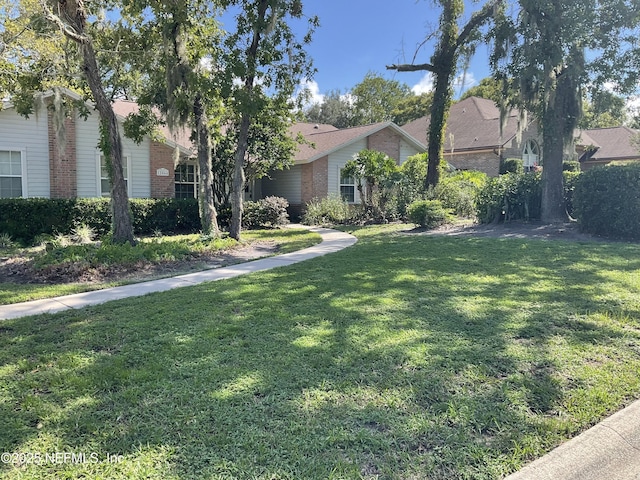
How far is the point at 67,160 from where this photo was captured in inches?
544

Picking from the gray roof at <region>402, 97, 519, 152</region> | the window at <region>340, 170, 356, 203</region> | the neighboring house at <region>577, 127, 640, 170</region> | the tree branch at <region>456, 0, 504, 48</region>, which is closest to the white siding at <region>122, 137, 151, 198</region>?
the window at <region>340, 170, 356, 203</region>

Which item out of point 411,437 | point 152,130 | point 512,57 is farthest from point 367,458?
point 512,57

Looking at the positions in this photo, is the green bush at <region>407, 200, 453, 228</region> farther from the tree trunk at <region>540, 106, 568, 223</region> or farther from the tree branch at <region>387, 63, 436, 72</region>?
the tree branch at <region>387, 63, 436, 72</region>

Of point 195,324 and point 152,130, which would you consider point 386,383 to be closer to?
point 195,324

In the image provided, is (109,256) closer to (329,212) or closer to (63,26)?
(63,26)

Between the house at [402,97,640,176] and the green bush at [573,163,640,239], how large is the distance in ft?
36.0

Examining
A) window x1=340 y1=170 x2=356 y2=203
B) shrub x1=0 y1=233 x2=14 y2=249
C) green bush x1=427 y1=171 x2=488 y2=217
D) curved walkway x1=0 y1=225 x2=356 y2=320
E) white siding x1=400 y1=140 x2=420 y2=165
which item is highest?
white siding x1=400 y1=140 x2=420 y2=165

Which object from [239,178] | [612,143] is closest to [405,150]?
[239,178]

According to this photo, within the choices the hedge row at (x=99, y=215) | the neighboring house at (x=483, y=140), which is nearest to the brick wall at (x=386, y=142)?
the neighboring house at (x=483, y=140)

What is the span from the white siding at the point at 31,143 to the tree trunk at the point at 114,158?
16.4 ft

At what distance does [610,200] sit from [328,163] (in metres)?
11.6

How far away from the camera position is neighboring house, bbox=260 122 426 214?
18953 millimetres

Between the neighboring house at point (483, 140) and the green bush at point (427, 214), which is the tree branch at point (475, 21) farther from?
the neighboring house at point (483, 140)

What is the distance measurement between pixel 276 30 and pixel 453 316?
8.84 meters
